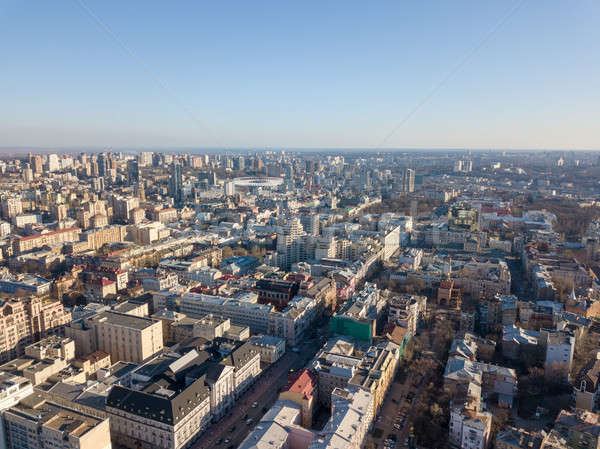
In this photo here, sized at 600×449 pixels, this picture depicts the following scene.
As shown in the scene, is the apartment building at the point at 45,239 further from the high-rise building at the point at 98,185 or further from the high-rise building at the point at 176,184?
the high-rise building at the point at 98,185

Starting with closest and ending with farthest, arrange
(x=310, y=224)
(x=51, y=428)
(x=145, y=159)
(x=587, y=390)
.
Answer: (x=51, y=428)
(x=587, y=390)
(x=310, y=224)
(x=145, y=159)

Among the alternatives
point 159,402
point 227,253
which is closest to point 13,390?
point 159,402

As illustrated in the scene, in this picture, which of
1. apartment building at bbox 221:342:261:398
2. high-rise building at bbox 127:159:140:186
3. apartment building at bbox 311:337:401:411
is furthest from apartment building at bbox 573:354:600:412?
high-rise building at bbox 127:159:140:186

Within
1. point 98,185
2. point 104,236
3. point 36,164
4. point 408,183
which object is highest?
point 36,164

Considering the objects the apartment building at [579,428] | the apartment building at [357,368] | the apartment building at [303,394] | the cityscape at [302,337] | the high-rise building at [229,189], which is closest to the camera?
the apartment building at [579,428]

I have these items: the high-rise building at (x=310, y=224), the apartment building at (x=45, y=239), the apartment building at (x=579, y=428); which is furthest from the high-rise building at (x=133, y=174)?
the apartment building at (x=579, y=428)

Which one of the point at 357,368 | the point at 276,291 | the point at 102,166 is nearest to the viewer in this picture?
the point at 357,368

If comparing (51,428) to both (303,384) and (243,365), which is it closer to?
(243,365)

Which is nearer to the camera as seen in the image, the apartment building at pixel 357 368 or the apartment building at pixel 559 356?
the apartment building at pixel 357 368
